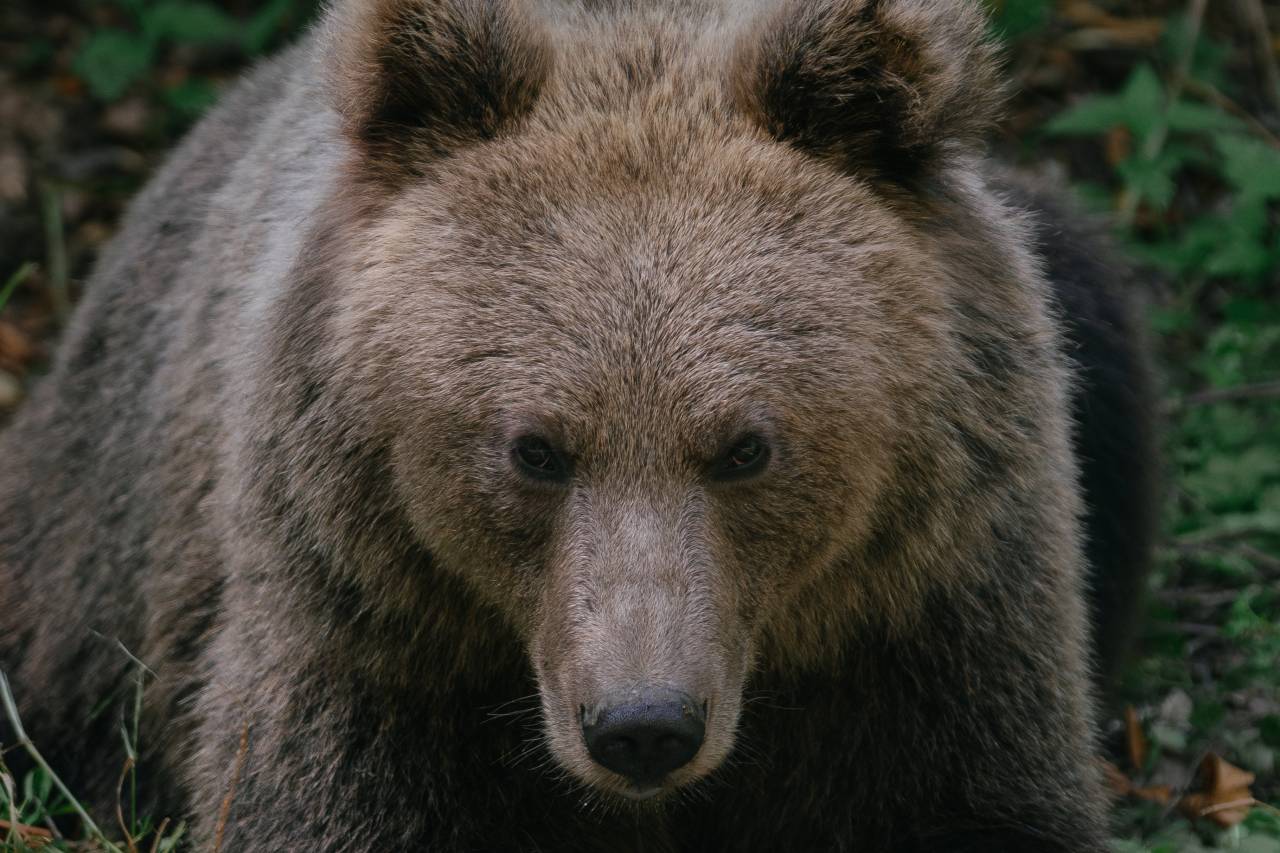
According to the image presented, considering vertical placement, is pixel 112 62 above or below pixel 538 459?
below

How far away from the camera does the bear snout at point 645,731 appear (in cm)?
324

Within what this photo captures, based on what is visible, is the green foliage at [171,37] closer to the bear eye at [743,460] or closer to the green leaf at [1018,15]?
the green leaf at [1018,15]

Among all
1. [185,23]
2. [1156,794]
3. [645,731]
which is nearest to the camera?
[645,731]

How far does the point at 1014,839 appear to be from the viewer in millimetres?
4082

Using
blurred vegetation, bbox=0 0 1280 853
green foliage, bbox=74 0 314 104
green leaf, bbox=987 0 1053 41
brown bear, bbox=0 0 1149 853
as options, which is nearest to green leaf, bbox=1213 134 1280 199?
blurred vegetation, bbox=0 0 1280 853

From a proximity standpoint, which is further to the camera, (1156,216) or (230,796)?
(1156,216)

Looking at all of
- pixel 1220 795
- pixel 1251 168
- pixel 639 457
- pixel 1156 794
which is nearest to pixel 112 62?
pixel 1251 168

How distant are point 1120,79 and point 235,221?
17.6ft

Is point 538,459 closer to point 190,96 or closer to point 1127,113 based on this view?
point 1127,113

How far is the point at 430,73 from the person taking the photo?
3734 millimetres

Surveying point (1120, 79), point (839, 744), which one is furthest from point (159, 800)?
point (1120, 79)

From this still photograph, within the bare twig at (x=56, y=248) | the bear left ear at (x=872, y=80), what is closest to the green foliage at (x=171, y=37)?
the bare twig at (x=56, y=248)

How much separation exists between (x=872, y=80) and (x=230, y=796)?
87.5 inches

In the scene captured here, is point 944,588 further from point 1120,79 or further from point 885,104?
point 1120,79
